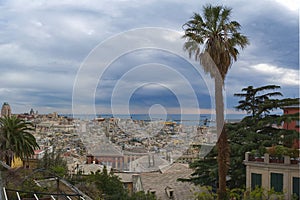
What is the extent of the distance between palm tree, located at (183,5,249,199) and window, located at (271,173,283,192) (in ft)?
4.09

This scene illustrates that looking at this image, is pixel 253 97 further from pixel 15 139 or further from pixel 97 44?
pixel 15 139

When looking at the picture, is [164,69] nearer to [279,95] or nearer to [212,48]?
[212,48]

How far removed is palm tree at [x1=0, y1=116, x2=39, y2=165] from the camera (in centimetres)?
937

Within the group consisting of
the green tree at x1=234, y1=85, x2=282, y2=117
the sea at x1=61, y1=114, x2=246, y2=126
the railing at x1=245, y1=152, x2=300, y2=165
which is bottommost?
the railing at x1=245, y1=152, x2=300, y2=165

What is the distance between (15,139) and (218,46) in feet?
20.2

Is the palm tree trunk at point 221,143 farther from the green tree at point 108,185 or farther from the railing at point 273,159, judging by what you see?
the green tree at point 108,185

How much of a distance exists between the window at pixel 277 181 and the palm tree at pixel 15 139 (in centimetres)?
667

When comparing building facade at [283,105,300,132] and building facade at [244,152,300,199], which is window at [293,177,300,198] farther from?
building facade at [283,105,300,132]

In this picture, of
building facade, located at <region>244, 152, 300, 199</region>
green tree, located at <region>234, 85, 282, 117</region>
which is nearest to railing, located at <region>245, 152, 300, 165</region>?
building facade, located at <region>244, 152, 300, 199</region>

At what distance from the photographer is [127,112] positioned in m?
8.16

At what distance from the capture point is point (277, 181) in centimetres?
784

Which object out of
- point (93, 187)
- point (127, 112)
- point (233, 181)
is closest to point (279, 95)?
point (233, 181)

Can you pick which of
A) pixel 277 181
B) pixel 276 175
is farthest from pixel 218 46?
pixel 277 181

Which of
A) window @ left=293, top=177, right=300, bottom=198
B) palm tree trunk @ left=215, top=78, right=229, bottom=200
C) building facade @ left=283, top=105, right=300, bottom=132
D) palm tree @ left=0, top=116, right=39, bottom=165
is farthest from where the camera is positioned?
building facade @ left=283, top=105, right=300, bottom=132
